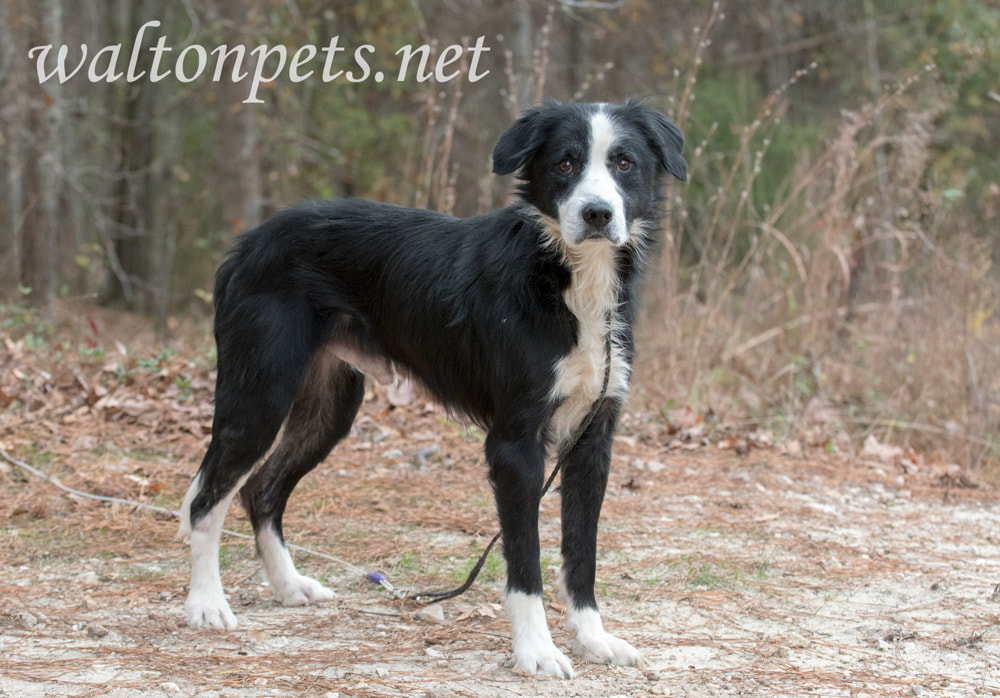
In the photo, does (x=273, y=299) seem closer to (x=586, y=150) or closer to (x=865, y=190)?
(x=586, y=150)

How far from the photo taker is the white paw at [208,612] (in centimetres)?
334

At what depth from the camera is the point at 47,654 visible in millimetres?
3004

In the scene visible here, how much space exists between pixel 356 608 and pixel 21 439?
267cm

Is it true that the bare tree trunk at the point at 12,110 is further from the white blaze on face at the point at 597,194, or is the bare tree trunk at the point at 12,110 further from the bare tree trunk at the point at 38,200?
the white blaze on face at the point at 597,194

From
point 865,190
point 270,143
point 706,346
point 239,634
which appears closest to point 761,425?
point 706,346

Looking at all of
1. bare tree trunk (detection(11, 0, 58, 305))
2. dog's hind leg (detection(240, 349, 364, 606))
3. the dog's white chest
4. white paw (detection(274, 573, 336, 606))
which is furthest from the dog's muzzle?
bare tree trunk (detection(11, 0, 58, 305))

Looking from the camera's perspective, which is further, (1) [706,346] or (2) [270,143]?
(2) [270,143]

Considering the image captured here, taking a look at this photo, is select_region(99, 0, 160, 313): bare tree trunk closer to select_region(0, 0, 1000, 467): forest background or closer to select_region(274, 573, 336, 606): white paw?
select_region(0, 0, 1000, 467): forest background

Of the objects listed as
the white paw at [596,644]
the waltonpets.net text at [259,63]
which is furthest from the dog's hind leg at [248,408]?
the waltonpets.net text at [259,63]

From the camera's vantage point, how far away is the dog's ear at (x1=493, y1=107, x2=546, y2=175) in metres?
3.26

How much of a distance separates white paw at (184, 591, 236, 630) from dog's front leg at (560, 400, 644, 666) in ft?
3.70

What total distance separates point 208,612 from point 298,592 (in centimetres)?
37

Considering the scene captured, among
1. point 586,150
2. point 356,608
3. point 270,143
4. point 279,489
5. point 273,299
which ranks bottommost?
point 356,608

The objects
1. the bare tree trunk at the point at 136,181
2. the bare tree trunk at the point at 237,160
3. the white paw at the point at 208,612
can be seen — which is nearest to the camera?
the white paw at the point at 208,612
